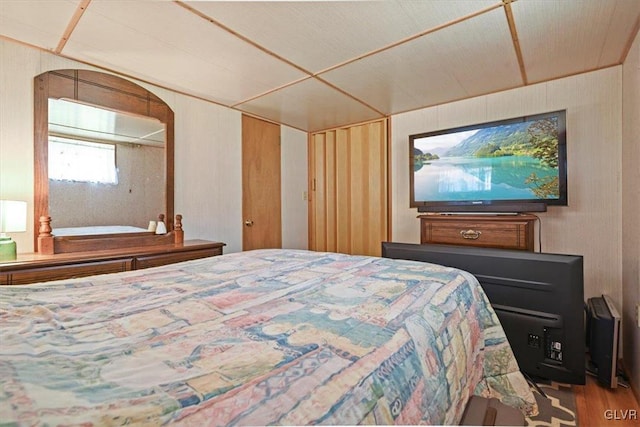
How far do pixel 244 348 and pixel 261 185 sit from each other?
3121 millimetres

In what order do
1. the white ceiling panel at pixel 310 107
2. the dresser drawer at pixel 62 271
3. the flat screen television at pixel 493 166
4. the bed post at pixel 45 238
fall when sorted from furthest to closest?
the white ceiling panel at pixel 310 107, the flat screen television at pixel 493 166, the bed post at pixel 45 238, the dresser drawer at pixel 62 271

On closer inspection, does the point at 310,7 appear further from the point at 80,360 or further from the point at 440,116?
the point at 440,116

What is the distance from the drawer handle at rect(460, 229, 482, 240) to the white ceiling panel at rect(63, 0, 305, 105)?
6.46 ft

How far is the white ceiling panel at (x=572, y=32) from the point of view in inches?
63.8

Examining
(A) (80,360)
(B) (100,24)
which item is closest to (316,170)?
(B) (100,24)

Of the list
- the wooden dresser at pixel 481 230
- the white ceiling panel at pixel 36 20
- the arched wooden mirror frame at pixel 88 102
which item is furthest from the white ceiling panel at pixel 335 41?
the wooden dresser at pixel 481 230

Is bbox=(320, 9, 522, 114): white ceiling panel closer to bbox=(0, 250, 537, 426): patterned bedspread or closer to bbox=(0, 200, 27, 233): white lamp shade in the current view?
bbox=(0, 250, 537, 426): patterned bedspread

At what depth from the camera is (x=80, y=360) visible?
646 millimetres

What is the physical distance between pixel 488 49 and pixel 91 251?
10.7 ft

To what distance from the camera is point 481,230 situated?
2480 millimetres

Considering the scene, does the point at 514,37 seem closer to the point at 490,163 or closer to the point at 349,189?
the point at 490,163

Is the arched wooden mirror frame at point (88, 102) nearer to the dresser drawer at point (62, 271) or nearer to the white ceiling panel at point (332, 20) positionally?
the dresser drawer at point (62, 271)

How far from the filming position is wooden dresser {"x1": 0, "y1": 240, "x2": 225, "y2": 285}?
1736mm

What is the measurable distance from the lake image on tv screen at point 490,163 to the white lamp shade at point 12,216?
314 cm
